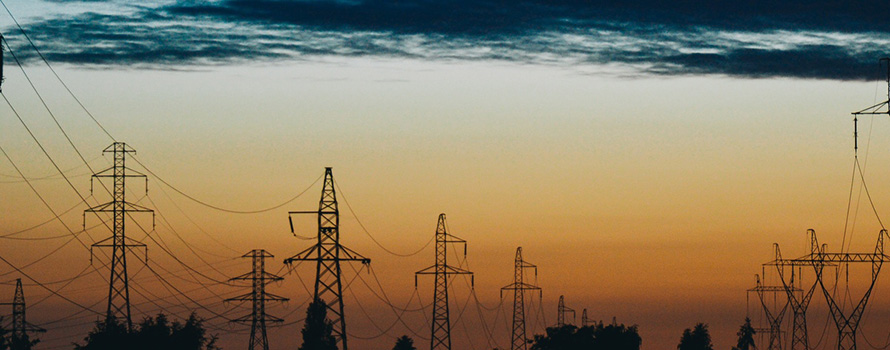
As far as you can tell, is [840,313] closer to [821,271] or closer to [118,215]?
[821,271]

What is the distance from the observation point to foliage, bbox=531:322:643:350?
192375 mm

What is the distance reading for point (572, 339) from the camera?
193 m

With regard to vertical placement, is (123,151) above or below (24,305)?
above

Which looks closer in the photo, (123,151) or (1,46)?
(1,46)

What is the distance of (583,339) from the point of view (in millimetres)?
193500

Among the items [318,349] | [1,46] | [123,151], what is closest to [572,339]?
[318,349]

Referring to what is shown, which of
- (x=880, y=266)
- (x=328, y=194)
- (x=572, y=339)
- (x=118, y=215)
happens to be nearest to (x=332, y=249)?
(x=328, y=194)

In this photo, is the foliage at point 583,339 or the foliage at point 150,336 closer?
the foliage at point 150,336

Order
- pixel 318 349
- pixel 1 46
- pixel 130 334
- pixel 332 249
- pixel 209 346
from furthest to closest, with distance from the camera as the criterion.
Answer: pixel 318 349 → pixel 209 346 → pixel 130 334 → pixel 332 249 → pixel 1 46

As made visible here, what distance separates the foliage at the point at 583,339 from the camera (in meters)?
192

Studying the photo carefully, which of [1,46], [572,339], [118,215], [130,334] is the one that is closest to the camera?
[1,46]

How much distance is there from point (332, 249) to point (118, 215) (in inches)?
797

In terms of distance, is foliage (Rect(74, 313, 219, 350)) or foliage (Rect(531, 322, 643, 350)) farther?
foliage (Rect(531, 322, 643, 350))

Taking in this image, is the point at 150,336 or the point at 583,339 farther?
the point at 583,339
